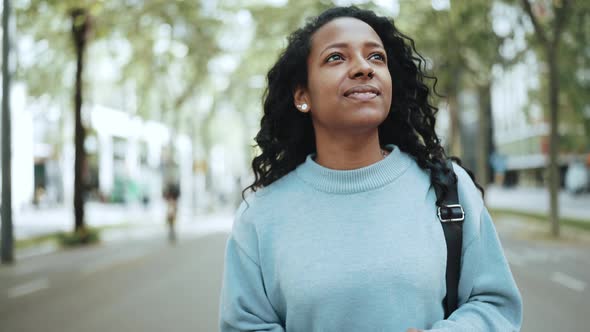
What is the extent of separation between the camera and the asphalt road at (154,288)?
7219 mm

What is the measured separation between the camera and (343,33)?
2117 mm

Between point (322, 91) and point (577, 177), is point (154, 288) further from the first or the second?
point (577, 177)

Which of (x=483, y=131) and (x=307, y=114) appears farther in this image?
(x=483, y=131)

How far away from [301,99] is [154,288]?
809 centimetres

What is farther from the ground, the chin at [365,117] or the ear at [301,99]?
the ear at [301,99]

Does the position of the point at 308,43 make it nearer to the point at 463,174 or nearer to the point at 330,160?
the point at 330,160

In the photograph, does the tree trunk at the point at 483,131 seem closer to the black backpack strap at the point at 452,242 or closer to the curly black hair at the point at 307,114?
the curly black hair at the point at 307,114

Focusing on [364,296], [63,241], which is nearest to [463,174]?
[364,296]

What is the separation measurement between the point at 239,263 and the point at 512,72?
18655 millimetres

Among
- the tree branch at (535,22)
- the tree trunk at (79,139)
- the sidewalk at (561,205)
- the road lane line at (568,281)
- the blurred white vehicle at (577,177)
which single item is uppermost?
the tree branch at (535,22)

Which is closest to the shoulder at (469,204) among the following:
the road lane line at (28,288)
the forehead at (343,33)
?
the forehead at (343,33)

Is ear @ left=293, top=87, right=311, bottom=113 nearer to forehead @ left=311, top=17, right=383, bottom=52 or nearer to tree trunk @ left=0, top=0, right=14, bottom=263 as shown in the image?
forehead @ left=311, top=17, right=383, bottom=52

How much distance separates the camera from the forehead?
2105mm

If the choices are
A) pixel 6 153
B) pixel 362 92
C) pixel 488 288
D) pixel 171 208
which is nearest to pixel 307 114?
pixel 362 92
